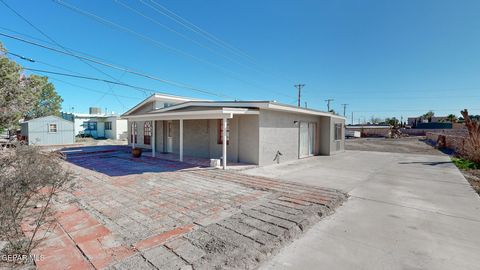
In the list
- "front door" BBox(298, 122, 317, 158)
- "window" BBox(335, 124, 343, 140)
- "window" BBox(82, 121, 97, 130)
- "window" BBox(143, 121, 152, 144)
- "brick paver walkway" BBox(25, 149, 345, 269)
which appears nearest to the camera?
"brick paver walkway" BBox(25, 149, 345, 269)

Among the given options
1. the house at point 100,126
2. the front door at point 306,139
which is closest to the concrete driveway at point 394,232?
the front door at point 306,139

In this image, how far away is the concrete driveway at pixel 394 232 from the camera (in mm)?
2927

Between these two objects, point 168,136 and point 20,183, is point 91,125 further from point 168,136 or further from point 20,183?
point 20,183

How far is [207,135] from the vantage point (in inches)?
470

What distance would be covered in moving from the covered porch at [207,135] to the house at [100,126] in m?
16.9

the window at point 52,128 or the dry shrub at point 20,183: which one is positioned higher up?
the window at point 52,128

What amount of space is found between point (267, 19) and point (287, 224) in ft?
47.4

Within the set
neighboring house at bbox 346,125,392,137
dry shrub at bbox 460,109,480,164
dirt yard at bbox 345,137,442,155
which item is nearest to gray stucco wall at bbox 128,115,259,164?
dry shrub at bbox 460,109,480,164

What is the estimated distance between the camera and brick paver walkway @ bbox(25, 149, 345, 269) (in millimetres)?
2848

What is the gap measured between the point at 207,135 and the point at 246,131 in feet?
8.87

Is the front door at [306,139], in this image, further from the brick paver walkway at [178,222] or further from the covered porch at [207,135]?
the brick paver walkway at [178,222]

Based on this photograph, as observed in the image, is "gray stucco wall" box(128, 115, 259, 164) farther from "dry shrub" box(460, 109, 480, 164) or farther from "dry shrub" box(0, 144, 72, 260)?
"dry shrub" box(460, 109, 480, 164)

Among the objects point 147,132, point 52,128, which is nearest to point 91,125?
point 52,128

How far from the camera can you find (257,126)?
9.76m
